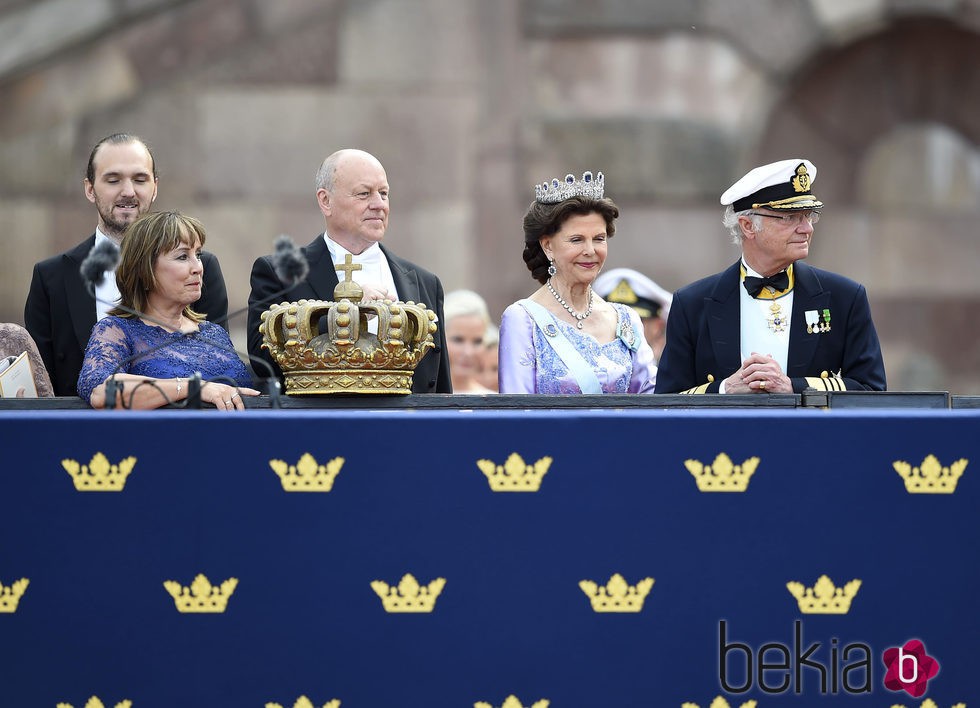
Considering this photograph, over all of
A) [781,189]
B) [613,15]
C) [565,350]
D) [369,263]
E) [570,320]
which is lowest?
[565,350]

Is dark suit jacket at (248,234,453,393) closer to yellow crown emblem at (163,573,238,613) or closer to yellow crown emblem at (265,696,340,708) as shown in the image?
yellow crown emblem at (163,573,238,613)

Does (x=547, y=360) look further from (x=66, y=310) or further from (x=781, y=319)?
(x=66, y=310)

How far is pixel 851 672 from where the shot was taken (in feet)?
12.3

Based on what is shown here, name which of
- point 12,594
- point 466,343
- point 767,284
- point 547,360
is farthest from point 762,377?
point 466,343

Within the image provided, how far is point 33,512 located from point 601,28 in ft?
20.4

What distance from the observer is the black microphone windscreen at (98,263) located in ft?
12.9

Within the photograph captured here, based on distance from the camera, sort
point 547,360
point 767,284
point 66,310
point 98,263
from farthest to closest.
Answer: point 66,310, point 547,360, point 767,284, point 98,263

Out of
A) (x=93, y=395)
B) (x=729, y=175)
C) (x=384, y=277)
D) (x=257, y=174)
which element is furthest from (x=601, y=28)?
(x=93, y=395)

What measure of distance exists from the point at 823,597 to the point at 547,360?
1574 mm

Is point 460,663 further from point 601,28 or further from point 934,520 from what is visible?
point 601,28

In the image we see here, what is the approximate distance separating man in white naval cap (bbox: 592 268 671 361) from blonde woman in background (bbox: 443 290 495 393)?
638 millimetres

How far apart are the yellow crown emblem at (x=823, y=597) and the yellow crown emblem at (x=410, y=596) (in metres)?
0.93

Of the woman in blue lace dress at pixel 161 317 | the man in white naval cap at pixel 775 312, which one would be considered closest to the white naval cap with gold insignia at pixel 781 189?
the man in white naval cap at pixel 775 312

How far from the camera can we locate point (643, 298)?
6945 mm
